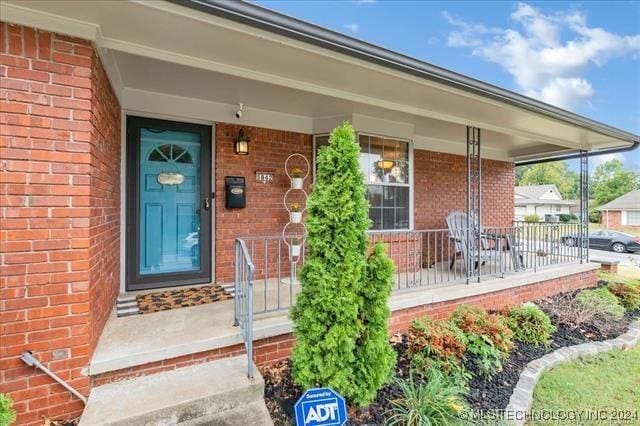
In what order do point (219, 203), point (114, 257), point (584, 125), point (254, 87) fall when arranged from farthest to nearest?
point (584, 125)
point (219, 203)
point (254, 87)
point (114, 257)

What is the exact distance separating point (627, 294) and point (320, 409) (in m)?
6.75

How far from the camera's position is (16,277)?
2.03 m

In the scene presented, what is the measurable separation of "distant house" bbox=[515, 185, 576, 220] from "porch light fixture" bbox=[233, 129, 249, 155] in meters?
Answer: 36.4

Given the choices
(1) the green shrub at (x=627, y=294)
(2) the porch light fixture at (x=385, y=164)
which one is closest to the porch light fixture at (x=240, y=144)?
(2) the porch light fixture at (x=385, y=164)

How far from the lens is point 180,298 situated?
145 inches

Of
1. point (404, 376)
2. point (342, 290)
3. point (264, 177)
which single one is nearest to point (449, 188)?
point (264, 177)

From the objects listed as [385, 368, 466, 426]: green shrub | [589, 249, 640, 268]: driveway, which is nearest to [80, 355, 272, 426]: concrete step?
[385, 368, 466, 426]: green shrub

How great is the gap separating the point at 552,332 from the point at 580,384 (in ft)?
3.55

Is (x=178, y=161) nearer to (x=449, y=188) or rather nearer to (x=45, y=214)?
(x=45, y=214)

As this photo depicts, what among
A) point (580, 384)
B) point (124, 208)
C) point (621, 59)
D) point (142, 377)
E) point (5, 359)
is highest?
point (621, 59)

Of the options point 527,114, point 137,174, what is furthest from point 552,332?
point 137,174

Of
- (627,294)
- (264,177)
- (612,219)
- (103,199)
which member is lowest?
(627,294)

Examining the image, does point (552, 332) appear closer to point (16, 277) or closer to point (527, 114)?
point (527, 114)

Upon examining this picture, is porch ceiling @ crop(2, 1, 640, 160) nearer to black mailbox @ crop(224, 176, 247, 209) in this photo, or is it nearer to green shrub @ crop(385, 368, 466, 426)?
black mailbox @ crop(224, 176, 247, 209)
